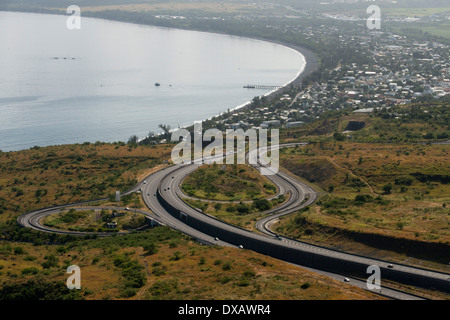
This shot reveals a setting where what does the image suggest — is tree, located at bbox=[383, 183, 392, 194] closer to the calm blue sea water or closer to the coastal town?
the coastal town

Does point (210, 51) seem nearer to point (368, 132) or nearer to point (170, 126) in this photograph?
point (170, 126)

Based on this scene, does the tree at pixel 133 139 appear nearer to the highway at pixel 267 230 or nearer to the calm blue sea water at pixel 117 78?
the calm blue sea water at pixel 117 78

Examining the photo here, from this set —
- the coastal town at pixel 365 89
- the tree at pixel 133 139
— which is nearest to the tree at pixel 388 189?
the coastal town at pixel 365 89

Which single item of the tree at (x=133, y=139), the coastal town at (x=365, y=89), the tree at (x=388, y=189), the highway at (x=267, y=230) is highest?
the coastal town at (x=365, y=89)

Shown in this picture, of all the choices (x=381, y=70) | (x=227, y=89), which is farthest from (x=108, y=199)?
(x=381, y=70)

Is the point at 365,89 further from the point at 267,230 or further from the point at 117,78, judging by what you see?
the point at 267,230
